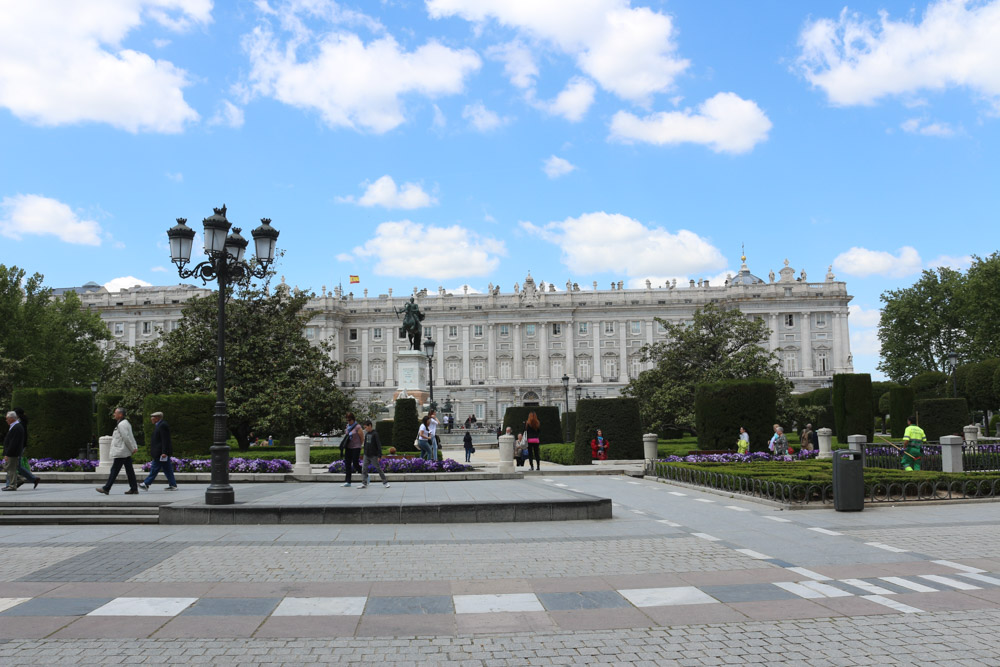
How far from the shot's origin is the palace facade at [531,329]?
104 m

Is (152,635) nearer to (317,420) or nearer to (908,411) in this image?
(317,420)

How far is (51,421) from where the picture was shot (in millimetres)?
27188

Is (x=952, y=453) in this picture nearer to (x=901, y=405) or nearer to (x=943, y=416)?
(x=943, y=416)

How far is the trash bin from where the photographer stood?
46.5 feet

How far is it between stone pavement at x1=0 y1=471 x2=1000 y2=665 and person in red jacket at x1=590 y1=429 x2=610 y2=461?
52.4 feet

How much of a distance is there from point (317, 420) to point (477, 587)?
A: 94.2ft

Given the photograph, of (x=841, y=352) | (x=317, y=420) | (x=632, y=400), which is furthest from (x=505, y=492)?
(x=841, y=352)

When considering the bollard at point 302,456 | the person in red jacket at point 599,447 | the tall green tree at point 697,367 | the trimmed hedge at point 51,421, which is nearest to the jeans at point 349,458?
the bollard at point 302,456

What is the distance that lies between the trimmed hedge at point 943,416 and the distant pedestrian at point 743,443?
502 inches

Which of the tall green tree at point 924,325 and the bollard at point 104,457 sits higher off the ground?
the tall green tree at point 924,325

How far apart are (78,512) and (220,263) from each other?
502 cm

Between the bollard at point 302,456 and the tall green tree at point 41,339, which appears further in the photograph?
the tall green tree at point 41,339

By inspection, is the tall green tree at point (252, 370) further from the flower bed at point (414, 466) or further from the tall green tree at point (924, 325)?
the tall green tree at point (924, 325)

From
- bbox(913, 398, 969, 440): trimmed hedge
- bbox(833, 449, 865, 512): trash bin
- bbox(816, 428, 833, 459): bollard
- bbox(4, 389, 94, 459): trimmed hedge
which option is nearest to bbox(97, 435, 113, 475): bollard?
bbox(4, 389, 94, 459): trimmed hedge
